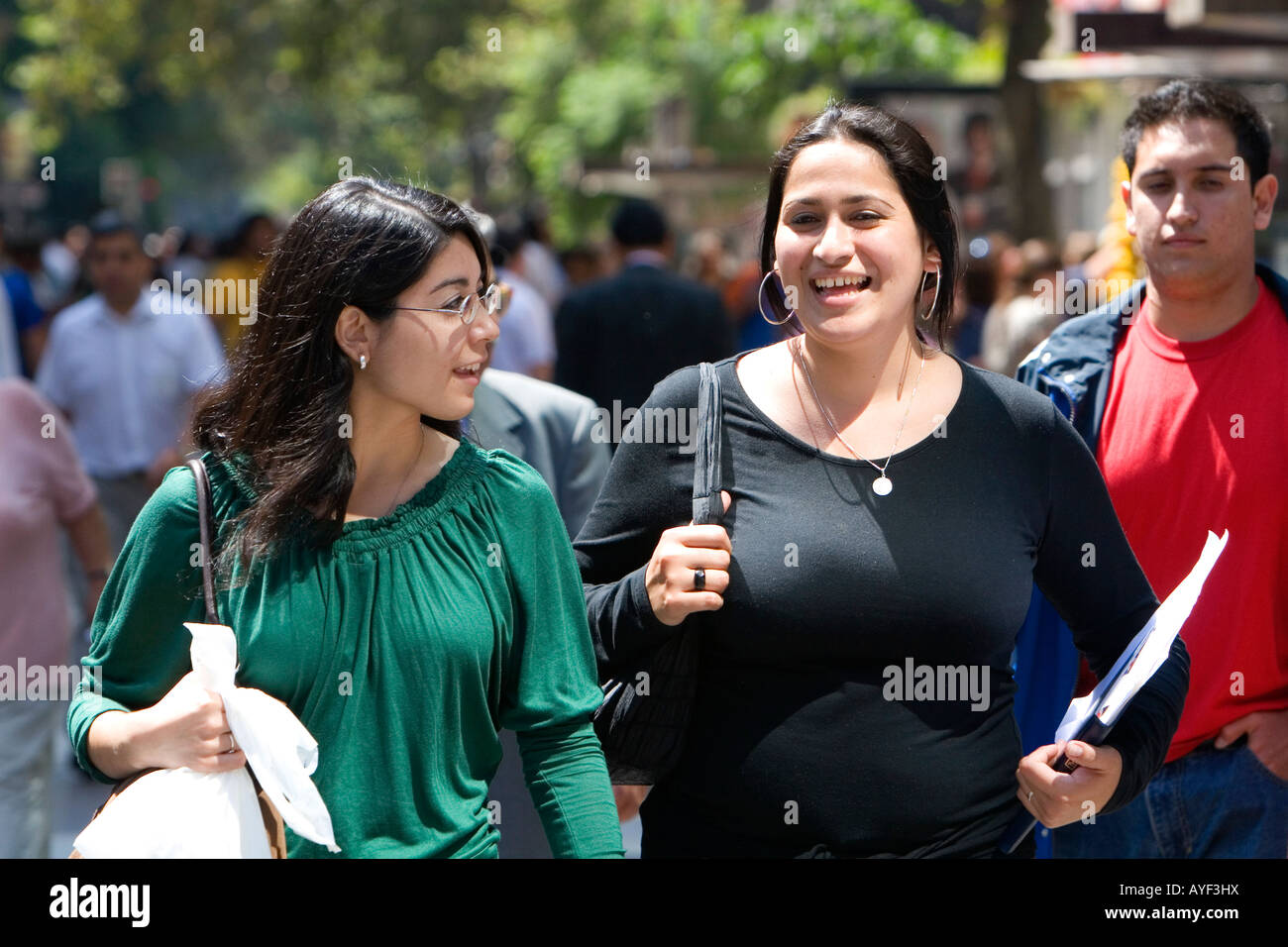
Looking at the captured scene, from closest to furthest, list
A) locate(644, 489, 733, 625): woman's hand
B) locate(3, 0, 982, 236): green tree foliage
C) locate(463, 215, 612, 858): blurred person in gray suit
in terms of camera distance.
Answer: locate(644, 489, 733, 625): woman's hand → locate(463, 215, 612, 858): blurred person in gray suit → locate(3, 0, 982, 236): green tree foliage

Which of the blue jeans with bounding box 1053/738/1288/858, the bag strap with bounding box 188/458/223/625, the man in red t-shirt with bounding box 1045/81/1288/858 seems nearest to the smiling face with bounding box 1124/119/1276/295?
the man in red t-shirt with bounding box 1045/81/1288/858

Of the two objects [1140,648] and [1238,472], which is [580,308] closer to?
[1238,472]

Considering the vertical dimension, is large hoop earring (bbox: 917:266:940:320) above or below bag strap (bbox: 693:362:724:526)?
above

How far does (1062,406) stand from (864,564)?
3.86ft

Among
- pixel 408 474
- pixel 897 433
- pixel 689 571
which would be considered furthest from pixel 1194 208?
pixel 408 474

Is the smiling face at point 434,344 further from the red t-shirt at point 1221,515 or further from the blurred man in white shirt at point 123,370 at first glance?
the blurred man in white shirt at point 123,370

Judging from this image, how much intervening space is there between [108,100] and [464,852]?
2984 centimetres

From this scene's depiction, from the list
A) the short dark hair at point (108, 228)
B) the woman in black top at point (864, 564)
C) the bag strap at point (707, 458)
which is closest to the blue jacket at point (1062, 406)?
the woman in black top at point (864, 564)

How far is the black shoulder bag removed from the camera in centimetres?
285

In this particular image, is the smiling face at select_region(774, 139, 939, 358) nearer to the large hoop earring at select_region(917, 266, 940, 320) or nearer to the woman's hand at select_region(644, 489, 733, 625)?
the large hoop earring at select_region(917, 266, 940, 320)

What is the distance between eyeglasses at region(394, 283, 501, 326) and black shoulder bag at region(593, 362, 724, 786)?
15.1 inches

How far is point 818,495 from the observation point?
2.85m

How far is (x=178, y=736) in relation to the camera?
8.35ft

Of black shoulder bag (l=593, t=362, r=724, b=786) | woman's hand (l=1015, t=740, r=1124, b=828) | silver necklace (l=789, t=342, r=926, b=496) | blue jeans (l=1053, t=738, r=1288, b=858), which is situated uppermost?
silver necklace (l=789, t=342, r=926, b=496)
